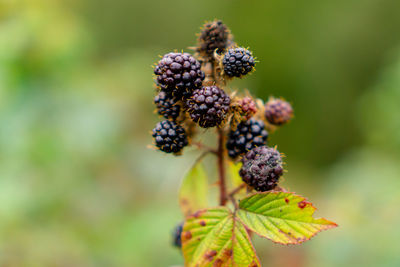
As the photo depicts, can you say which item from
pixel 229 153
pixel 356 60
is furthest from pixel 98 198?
pixel 356 60

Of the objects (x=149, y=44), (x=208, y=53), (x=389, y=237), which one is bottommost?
(x=389, y=237)

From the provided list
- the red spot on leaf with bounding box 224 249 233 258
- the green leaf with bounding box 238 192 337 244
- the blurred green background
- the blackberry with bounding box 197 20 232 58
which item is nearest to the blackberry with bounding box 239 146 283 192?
the green leaf with bounding box 238 192 337 244

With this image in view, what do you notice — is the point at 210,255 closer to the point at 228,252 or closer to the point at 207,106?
the point at 228,252

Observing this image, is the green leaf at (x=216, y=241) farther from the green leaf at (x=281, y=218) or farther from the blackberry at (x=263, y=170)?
the blackberry at (x=263, y=170)

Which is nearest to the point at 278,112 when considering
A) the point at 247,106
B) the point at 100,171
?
the point at 247,106

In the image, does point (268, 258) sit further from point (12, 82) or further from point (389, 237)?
point (12, 82)
